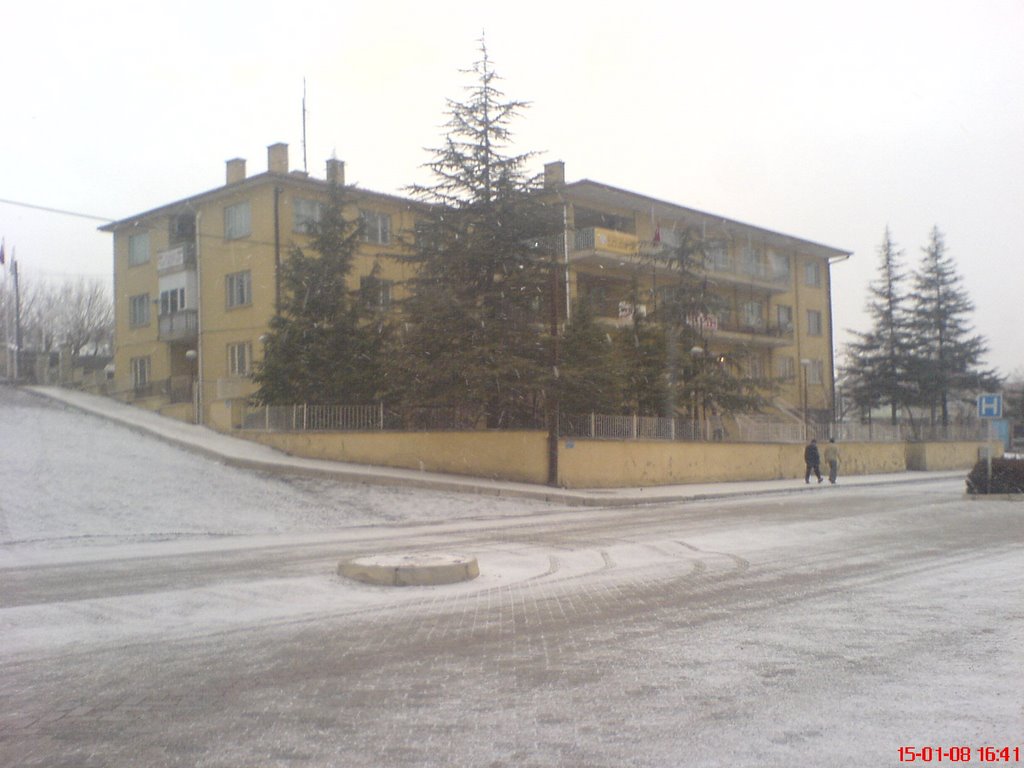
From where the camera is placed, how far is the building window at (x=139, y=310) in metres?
45.5

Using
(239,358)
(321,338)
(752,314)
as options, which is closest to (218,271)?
(239,358)

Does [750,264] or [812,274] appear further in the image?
[812,274]

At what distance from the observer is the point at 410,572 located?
36.2ft

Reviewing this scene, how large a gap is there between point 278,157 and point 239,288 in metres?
5.81

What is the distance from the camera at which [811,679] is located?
634cm

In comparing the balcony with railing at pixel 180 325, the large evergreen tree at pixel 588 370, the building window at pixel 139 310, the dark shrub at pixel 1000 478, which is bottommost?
the dark shrub at pixel 1000 478

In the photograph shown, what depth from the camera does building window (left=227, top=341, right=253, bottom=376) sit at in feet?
130

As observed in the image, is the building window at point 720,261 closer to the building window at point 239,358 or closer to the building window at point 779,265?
the building window at point 779,265

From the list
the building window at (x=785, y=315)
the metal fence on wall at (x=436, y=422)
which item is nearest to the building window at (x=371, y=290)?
A: the metal fence on wall at (x=436, y=422)

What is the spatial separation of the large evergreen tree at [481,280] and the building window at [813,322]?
32.2m

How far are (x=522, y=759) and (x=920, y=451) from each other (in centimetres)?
4687

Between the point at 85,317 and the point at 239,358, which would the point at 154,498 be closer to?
the point at 239,358

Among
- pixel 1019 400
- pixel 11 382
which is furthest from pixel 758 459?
pixel 1019 400

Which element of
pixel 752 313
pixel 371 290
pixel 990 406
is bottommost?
pixel 990 406
